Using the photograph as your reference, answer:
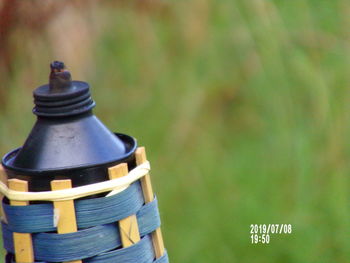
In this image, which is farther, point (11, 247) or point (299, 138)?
point (299, 138)

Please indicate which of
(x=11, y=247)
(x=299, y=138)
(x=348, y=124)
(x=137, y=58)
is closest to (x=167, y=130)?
(x=137, y=58)

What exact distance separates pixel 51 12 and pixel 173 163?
0.48 metres

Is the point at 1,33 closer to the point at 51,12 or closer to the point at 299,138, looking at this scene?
the point at 51,12

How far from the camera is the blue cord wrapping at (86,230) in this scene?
637 mm

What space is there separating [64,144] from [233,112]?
1.00m

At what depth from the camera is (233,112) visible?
1.62 metres

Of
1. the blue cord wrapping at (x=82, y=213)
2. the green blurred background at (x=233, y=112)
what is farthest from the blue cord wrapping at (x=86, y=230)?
the green blurred background at (x=233, y=112)

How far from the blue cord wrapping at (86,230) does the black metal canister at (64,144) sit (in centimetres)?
2

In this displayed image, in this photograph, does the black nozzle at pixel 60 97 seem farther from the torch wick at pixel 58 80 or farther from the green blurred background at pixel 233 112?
the green blurred background at pixel 233 112

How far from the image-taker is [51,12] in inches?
48.8
